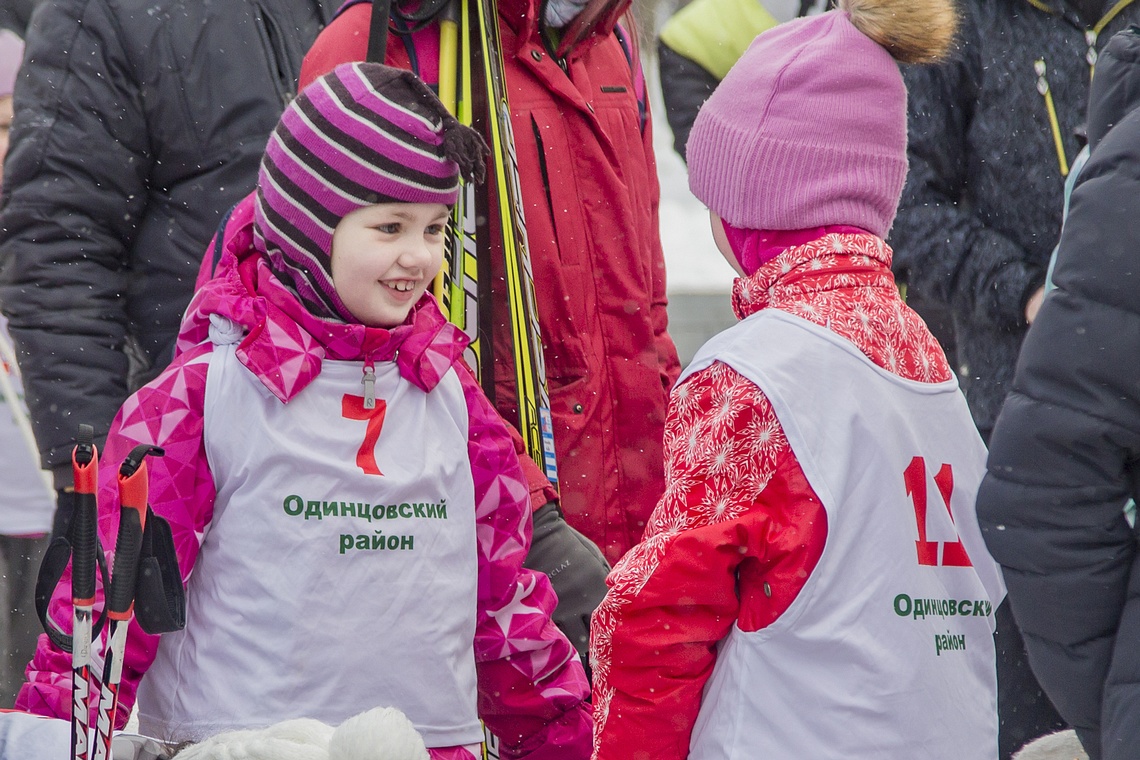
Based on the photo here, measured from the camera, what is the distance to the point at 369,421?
272cm

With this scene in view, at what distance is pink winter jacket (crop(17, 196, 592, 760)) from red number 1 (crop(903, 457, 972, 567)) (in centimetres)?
71

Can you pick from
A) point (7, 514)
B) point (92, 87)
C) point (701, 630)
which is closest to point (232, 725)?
point (701, 630)

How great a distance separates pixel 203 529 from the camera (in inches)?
103

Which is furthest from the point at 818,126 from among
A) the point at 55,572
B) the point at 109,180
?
the point at 109,180

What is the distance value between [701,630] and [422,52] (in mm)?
1485

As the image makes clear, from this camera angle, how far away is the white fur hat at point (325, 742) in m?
1.97

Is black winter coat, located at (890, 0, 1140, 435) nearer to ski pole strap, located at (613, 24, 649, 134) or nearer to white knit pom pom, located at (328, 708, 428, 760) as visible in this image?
ski pole strap, located at (613, 24, 649, 134)

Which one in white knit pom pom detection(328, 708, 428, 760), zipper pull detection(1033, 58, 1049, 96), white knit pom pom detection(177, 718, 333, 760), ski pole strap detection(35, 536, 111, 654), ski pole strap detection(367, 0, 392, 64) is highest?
ski pole strap detection(367, 0, 392, 64)

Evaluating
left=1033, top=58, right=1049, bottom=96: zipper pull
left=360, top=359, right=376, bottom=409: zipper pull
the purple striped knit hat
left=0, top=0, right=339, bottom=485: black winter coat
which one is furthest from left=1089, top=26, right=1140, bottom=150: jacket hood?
left=0, top=0, right=339, bottom=485: black winter coat

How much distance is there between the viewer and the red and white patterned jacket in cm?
243

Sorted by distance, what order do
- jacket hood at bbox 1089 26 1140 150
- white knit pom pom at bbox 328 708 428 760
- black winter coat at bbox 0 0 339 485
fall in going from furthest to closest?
1. black winter coat at bbox 0 0 339 485
2. jacket hood at bbox 1089 26 1140 150
3. white knit pom pom at bbox 328 708 428 760

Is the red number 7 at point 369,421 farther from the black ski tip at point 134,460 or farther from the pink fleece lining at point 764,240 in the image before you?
the pink fleece lining at point 764,240

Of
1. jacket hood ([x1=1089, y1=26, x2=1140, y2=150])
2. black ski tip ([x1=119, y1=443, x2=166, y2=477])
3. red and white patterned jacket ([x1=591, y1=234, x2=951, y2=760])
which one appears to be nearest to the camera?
jacket hood ([x1=1089, y1=26, x2=1140, y2=150])

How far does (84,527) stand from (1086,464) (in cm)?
135
